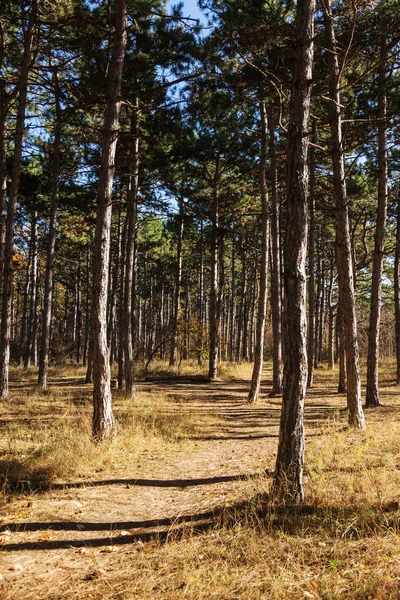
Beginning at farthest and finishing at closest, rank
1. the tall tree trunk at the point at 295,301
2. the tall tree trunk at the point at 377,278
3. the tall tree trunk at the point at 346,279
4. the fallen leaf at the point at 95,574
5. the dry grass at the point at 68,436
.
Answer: the tall tree trunk at the point at 377,278 < the tall tree trunk at the point at 346,279 < the dry grass at the point at 68,436 < the tall tree trunk at the point at 295,301 < the fallen leaf at the point at 95,574

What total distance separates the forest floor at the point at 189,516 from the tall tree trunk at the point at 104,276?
1.68 feet

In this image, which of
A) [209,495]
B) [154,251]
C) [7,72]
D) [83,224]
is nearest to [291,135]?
[209,495]

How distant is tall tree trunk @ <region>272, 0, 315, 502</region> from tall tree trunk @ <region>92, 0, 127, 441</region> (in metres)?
3.72

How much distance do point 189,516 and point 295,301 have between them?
2.65 meters

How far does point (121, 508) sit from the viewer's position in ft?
16.2

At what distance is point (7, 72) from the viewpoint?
12.7 metres

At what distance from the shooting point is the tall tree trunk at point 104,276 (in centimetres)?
750

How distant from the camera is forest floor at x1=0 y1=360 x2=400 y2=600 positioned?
3.33 m

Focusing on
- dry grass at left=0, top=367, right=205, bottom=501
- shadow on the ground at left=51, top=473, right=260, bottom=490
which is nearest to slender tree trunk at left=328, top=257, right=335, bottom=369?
dry grass at left=0, top=367, right=205, bottom=501

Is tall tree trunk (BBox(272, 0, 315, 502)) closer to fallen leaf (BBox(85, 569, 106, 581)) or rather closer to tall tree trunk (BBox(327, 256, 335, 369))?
fallen leaf (BBox(85, 569, 106, 581))

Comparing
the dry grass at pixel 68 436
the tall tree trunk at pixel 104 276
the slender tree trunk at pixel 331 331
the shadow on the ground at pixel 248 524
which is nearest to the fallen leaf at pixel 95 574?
the shadow on the ground at pixel 248 524

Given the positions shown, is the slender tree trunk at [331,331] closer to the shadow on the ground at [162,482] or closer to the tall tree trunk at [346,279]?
the tall tree trunk at [346,279]

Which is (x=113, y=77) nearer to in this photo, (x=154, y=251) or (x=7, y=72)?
(x=7, y=72)

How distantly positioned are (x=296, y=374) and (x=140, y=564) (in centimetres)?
240
